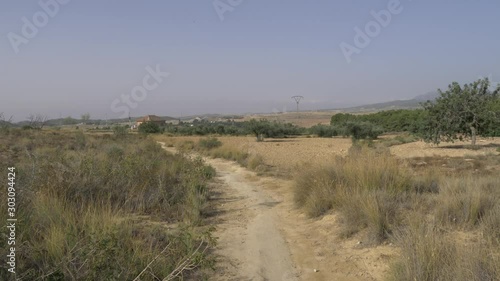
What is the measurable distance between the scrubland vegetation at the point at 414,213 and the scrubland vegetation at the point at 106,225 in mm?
2427

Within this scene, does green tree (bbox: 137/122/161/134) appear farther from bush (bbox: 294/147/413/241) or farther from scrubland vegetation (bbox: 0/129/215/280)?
bush (bbox: 294/147/413/241)

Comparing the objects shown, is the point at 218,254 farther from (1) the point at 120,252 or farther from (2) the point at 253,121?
(2) the point at 253,121

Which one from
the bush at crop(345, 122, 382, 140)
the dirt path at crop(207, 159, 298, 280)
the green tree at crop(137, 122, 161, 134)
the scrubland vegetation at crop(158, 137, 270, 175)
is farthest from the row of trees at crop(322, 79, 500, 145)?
the green tree at crop(137, 122, 161, 134)

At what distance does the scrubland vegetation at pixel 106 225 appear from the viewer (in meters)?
Result: 3.93

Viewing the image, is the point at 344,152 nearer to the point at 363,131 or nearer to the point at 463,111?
the point at 463,111

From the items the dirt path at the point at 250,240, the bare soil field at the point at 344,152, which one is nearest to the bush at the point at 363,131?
the bare soil field at the point at 344,152

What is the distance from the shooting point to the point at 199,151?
28281 mm

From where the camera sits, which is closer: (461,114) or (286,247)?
(286,247)

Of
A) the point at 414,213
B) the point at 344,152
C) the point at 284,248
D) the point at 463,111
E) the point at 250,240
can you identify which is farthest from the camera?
the point at 344,152

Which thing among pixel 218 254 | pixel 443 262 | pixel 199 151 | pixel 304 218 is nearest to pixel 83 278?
pixel 218 254

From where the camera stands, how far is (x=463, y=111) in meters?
23.1

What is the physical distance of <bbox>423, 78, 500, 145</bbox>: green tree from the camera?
23000 mm

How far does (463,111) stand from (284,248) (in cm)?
2192

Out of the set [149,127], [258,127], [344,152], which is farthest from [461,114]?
[149,127]
